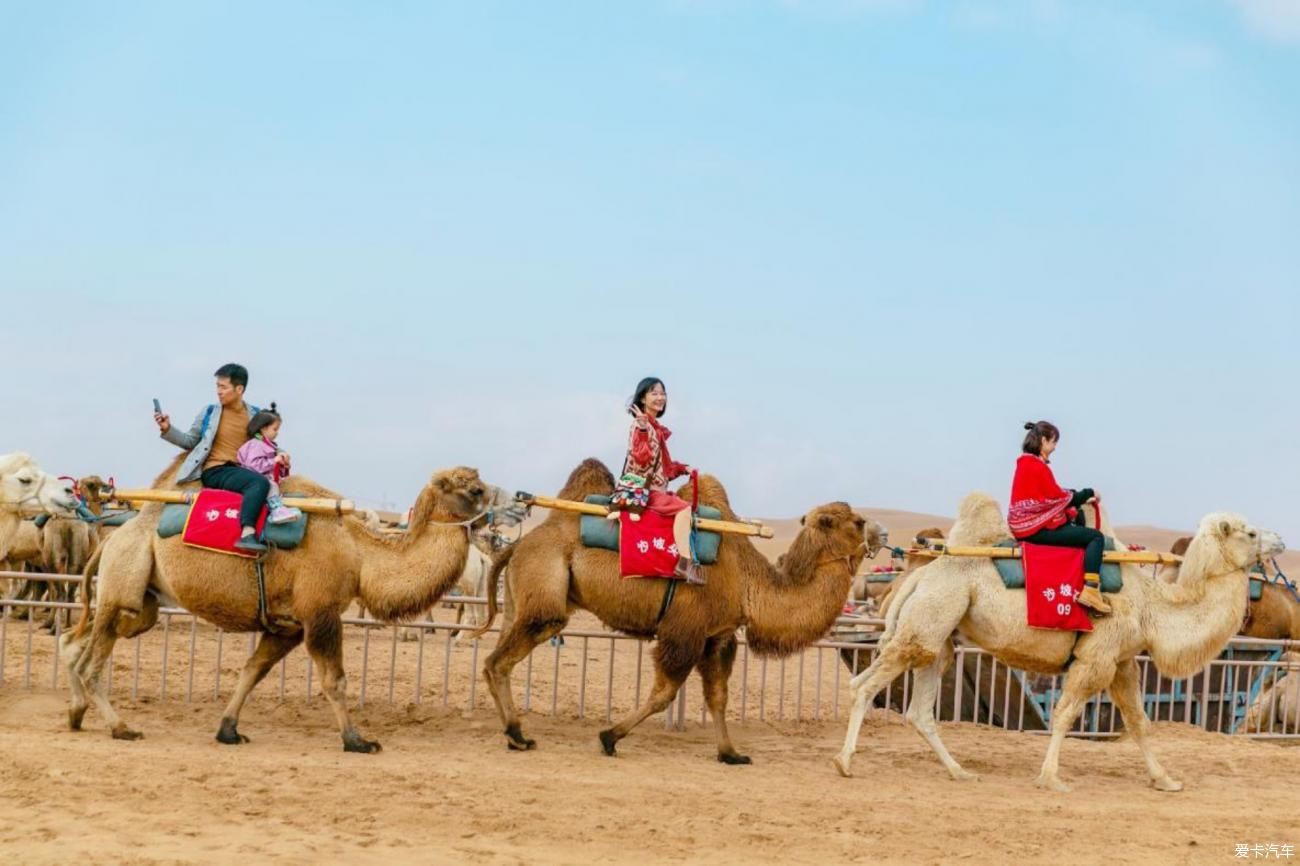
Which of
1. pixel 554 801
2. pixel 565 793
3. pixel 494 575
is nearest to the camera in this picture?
pixel 554 801

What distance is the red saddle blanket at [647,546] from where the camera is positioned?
11.2 m

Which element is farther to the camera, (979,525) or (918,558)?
(918,558)

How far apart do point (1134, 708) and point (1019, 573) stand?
1469 mm

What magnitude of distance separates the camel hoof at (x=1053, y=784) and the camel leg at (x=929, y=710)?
49 cm

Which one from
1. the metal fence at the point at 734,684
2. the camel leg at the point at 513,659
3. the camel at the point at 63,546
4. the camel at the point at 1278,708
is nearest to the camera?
the camel leg at the point at 513,659

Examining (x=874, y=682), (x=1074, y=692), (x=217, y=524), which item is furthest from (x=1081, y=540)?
(x=217, y=524)

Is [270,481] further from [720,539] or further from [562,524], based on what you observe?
[720,539]

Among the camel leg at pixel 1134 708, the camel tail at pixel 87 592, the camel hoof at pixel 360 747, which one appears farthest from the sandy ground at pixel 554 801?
the camel tail at pixel 87 592

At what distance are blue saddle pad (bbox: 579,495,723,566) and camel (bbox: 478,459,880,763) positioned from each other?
0.24 ft

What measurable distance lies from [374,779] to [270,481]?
2.55 m

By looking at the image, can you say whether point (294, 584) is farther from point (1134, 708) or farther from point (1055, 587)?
point (1134, 708)

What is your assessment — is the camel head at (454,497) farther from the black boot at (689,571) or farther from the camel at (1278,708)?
the camel at (1278,708)

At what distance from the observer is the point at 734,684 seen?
17938mm

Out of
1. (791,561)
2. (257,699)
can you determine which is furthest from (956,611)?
(257,699)
